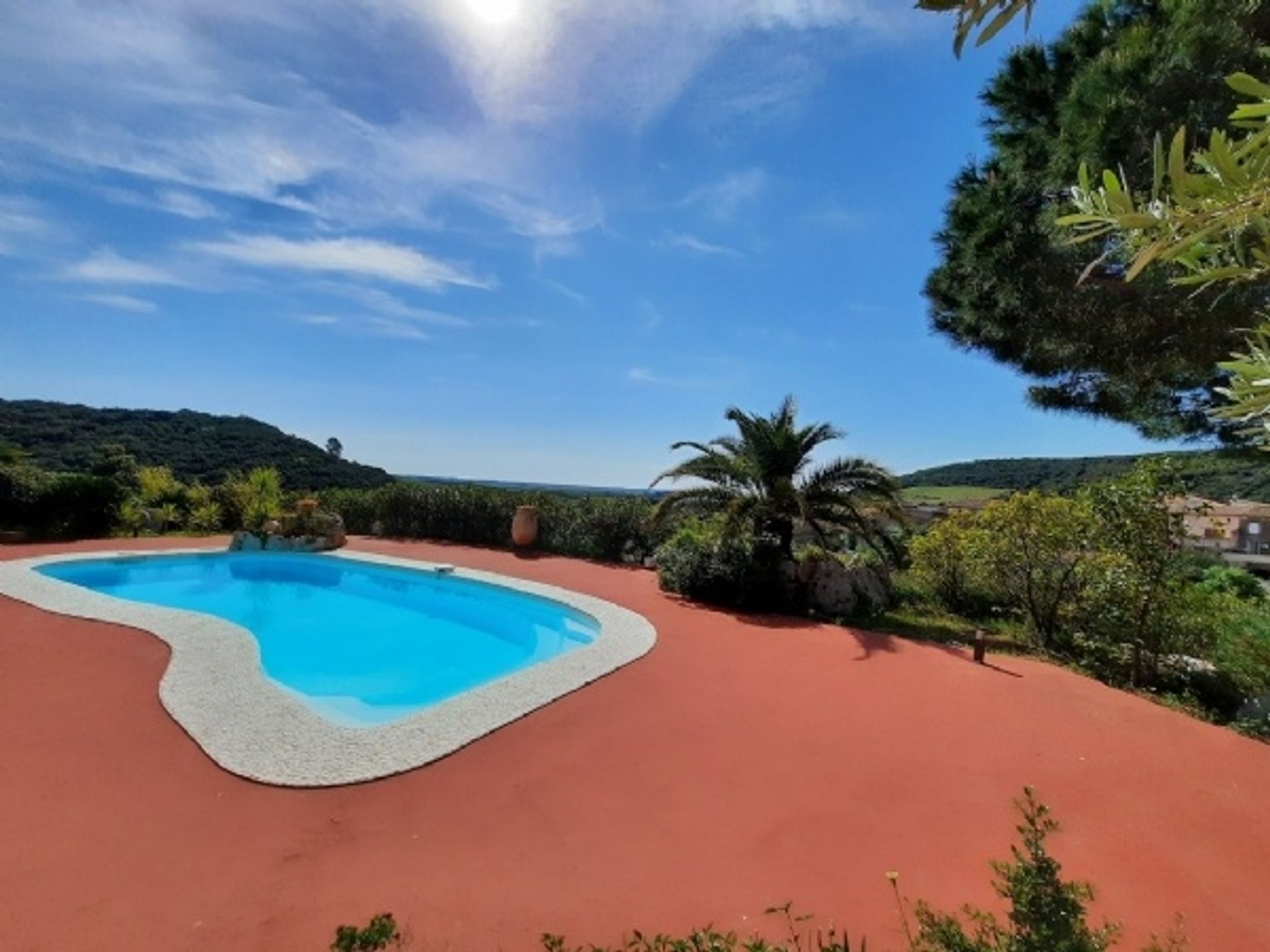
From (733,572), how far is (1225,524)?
6396 mm

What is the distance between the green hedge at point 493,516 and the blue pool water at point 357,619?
3679 mm

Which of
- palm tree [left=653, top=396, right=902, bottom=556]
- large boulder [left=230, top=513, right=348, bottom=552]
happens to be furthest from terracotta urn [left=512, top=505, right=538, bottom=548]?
palm tree [left=653, top=396, right=902, bottom=556]

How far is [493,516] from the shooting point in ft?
54.0

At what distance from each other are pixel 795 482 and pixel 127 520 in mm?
15883

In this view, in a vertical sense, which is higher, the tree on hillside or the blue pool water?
the tree on hillside

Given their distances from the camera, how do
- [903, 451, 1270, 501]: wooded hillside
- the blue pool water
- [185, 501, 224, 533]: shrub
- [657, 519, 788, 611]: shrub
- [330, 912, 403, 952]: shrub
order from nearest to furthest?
1. [330, 912, 403, 952]: shrub
2. the blue pool water
3. [657, 519, 788, 611]: shrub
4. [185, 501, 224, 533]: shrub
5. [903, 451, 1270, 501]: wooded hillside

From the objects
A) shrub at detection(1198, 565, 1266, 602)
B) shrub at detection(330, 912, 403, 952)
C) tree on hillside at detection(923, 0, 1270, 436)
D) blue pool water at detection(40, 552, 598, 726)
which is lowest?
blue pool water at detection(40, 552, 598, 726)

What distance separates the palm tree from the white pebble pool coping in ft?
10.5

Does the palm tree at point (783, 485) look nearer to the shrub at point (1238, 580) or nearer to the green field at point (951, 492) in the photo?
the shrub at point (1238, 580)

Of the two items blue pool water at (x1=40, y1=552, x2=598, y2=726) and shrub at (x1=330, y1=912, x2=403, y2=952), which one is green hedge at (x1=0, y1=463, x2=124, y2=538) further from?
shrub at (x1=330, y1=912, x2=403, y2=952)

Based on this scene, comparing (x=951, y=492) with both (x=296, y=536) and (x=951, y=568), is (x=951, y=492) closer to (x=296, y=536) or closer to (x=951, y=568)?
(x=951, y=568)

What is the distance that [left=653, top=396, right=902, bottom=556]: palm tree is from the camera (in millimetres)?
10086

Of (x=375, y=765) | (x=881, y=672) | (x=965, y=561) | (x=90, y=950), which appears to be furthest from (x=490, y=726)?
(x=965, y=561)

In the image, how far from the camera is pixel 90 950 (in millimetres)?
2590
